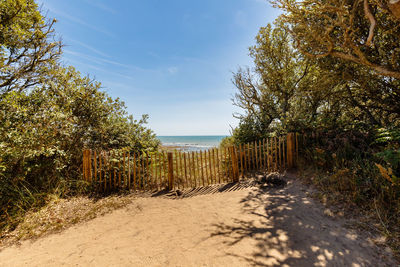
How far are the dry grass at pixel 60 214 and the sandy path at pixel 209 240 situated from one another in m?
0.31

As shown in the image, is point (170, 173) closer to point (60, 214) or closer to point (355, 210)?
point (60, 214)

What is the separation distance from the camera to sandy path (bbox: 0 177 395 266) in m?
2.88

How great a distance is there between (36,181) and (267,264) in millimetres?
7019

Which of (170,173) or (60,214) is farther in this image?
(170,173)

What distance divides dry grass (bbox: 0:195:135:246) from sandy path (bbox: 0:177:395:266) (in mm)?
314

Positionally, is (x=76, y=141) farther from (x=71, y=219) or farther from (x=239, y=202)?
(x=239, y=202)

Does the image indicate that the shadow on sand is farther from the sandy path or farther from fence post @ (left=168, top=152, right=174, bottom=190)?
fence post @ (left=168, top=152, right=174, bottom=190)

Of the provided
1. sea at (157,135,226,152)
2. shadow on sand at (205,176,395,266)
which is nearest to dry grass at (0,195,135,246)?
shadow on sand at (205,176,395,266)

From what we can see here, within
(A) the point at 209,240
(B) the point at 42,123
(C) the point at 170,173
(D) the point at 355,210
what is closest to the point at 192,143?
(C) the point at 170,173

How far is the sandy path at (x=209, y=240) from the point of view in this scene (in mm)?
2875

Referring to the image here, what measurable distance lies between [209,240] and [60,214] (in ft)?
14.4

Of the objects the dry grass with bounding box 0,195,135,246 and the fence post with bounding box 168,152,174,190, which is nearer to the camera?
the dry grass with bounding box 0,195,135,246

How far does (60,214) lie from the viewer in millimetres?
4582

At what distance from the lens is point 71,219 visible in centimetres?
442
